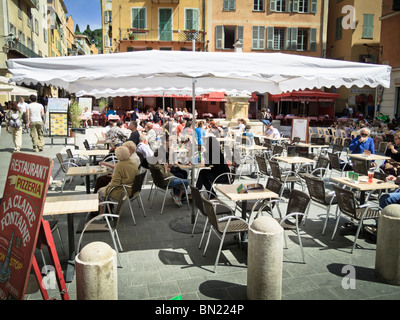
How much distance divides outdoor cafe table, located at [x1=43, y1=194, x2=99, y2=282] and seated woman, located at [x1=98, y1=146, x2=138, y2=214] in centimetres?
68

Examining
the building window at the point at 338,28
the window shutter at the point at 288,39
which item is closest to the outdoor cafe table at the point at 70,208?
the window shutter at the point at 288,39

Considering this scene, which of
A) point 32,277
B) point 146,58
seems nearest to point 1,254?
point 32,277

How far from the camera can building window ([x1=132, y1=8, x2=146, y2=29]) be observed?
2869cm

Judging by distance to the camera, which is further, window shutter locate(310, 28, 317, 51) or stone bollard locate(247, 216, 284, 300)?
window shutter locate(310, 28, 317, 51)

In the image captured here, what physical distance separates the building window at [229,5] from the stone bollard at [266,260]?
1115 inches

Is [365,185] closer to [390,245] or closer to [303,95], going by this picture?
[390,245]

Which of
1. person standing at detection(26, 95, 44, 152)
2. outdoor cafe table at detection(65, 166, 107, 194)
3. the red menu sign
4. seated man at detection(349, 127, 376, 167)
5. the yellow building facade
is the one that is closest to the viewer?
the red menu sign

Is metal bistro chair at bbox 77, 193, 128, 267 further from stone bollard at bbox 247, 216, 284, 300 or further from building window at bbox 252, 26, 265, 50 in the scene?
building window at bbox 252, 26, 265, 50

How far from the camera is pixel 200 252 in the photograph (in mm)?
4355

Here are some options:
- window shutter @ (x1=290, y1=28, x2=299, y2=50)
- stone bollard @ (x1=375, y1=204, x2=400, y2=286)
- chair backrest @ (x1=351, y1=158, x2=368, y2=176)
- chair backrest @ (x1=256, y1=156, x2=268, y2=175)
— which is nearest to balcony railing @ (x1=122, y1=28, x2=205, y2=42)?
window shutter @ (x1=290, y1=28, x2=299, y2=50)

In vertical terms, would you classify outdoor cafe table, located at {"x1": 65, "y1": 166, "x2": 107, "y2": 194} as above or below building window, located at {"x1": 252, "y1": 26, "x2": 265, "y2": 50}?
below

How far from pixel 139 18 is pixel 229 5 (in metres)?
7.91
